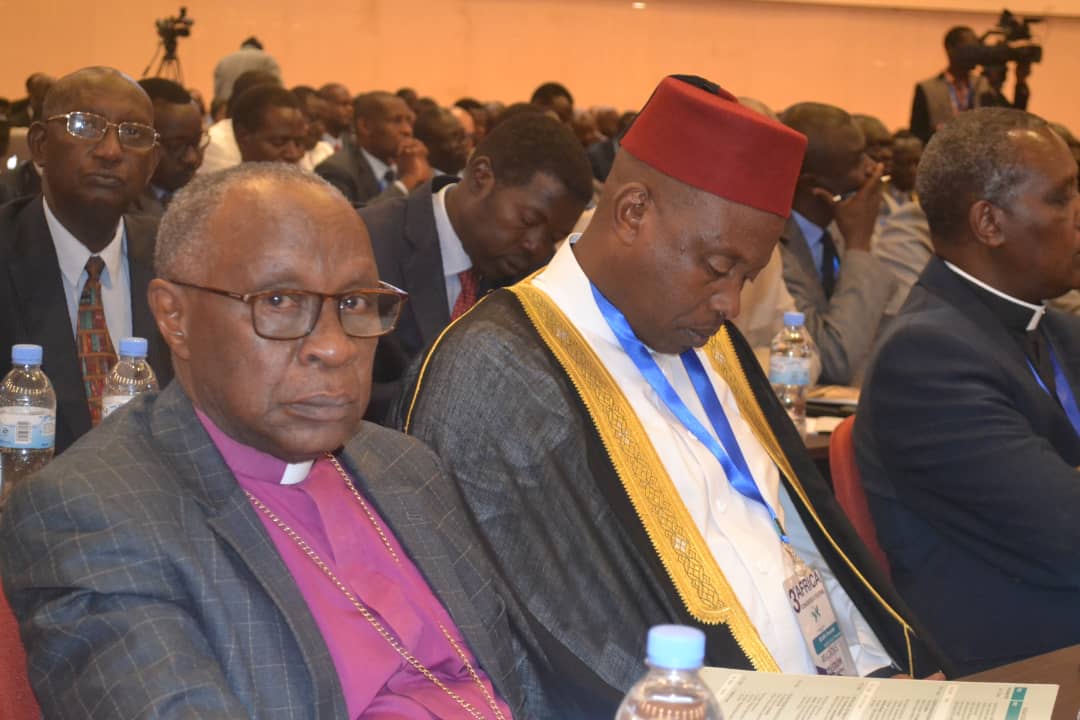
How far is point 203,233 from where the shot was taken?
6.00 ft

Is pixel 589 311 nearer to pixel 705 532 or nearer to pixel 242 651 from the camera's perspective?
pixel 705 532

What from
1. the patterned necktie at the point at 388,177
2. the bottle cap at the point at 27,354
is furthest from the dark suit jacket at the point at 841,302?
the patterned necktie at the point at 388,177

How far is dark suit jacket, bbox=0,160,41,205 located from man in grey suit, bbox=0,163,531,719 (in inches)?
164

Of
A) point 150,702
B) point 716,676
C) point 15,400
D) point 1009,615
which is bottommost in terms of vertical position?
point 1009,615

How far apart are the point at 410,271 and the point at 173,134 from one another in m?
1.79

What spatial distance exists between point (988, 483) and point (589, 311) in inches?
43.7

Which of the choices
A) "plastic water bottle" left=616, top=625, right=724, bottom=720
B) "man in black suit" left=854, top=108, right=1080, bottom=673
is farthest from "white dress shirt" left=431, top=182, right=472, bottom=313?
"plastic water bottle" left=616, top=625, right=724, bottom=720

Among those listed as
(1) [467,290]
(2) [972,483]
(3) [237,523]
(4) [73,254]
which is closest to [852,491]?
(2) [972,483]

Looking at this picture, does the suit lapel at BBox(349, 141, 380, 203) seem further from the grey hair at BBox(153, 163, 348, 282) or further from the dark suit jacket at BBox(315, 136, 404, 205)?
the grey hair at BBox(153, 163, 348, 282)

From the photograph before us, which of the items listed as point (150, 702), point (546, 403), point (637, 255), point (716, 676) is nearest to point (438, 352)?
point (546, 403)

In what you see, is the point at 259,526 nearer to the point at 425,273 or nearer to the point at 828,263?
the point at 425,273

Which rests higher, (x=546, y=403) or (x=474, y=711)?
(x=546, y=403)

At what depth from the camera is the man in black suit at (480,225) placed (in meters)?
4.18

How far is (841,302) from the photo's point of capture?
527 cm
